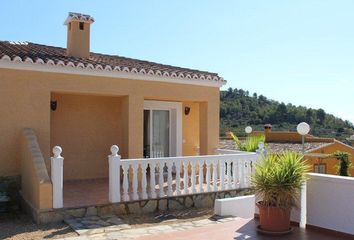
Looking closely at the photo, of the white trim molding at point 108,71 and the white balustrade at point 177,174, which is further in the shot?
the white trim molding at point 108,71

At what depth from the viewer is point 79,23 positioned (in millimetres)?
15016

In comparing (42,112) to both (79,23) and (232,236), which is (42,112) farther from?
(232,236)

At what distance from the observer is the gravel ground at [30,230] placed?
8.30 m

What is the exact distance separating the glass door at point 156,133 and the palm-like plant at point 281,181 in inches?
286

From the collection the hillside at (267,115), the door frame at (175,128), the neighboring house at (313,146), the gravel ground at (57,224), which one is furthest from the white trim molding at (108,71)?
the hillside at (267,115)

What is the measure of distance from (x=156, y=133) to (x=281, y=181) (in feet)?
26.0

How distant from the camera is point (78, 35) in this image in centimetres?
1481

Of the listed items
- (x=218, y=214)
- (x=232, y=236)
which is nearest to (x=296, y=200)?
(x=232, y=236)

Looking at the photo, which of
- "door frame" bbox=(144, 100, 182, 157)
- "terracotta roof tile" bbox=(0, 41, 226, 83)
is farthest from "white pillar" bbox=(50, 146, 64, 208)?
"door frame" bbox=(144, 100, 182, 157)

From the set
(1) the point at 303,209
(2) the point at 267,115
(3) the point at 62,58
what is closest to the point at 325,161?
(2) the point at 267,115

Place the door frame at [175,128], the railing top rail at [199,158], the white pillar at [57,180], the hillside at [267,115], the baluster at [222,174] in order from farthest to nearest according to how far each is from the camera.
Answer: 1. the hillside at [267,115]
2. the door frame at [175,128]
3. the baluster at [222,174]
4. the railing top rail at [199,158]
5. the white pillar at [57,180]

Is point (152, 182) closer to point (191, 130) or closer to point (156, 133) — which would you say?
point (156, 133)

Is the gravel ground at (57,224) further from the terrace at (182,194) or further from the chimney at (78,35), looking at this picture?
the chimney at (78,35)

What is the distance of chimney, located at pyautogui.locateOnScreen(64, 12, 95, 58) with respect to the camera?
14625 millimetres
